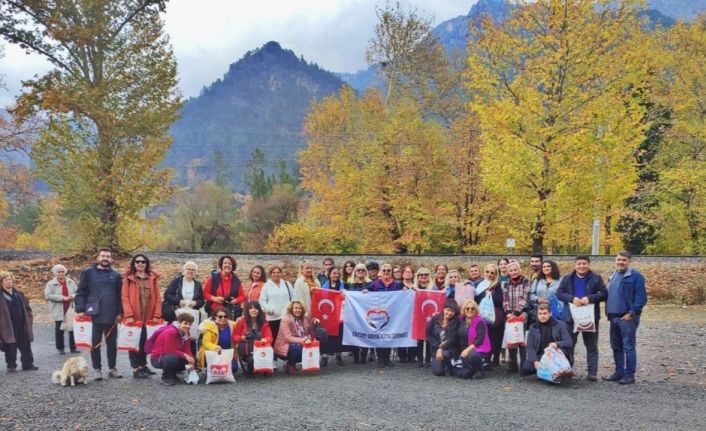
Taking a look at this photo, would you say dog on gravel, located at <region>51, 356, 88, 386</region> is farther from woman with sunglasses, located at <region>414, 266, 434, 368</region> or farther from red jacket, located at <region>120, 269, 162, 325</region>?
woman with sunglasses, located at <region>414, 266, 434, 368</region>

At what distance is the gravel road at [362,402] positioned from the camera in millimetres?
6496

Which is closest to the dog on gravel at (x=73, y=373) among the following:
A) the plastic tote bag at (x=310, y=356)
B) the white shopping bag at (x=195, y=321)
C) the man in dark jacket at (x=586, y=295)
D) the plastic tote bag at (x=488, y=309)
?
the white shopping bag at (x=195, y=321)

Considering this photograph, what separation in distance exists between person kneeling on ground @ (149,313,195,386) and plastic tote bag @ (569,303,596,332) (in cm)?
581

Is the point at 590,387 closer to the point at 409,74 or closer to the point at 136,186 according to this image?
the point at 136,186

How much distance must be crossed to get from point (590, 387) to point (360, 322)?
387 centimetres

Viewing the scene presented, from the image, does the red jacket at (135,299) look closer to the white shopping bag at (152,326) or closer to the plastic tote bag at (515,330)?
the white shopping bag at (152,326)

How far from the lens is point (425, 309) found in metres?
9.93

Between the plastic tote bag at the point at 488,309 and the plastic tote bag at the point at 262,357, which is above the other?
the plastic tote bag at the point at 488,309

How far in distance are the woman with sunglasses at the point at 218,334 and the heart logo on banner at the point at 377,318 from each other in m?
2.48

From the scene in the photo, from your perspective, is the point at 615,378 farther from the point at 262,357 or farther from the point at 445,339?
the point at 262,357

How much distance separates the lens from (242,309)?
373 inches

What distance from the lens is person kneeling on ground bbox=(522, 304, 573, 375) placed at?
8.44 metres

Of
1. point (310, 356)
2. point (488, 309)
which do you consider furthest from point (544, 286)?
point (310, 356)

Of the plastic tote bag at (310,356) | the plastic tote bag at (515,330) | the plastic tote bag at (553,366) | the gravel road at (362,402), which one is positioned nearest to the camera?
the gravel road at (362,402)
